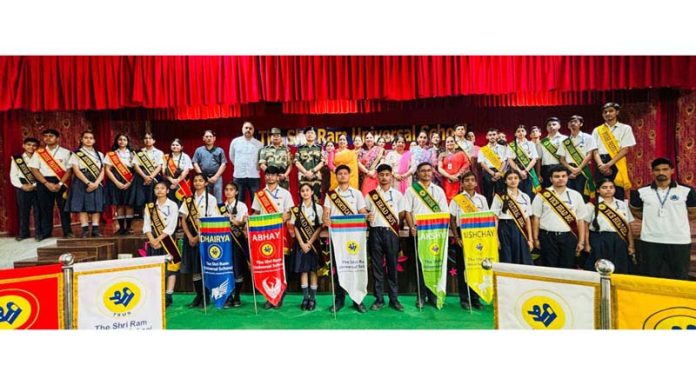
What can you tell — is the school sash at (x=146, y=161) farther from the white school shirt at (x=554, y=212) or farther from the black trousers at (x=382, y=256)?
the white school shirt at (x=554, y=212)

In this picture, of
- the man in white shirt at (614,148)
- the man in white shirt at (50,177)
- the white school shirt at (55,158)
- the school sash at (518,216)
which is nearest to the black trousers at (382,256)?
the school sash at (518,216)

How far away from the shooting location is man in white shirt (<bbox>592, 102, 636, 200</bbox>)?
4.57 meters

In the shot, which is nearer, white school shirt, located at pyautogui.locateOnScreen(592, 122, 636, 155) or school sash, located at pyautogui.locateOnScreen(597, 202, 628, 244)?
school sash, located at pyautogui.locateOnScreen(597, 202, 628, 244)

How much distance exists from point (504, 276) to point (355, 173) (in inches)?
127

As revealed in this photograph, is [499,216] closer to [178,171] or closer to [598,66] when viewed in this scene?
[598,66]

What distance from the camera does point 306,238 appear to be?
14.3 feet

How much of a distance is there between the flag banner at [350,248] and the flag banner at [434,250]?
53 cm

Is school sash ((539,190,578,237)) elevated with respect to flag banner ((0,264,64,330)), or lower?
elevated

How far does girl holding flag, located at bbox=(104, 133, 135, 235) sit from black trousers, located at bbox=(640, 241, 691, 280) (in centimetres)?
510

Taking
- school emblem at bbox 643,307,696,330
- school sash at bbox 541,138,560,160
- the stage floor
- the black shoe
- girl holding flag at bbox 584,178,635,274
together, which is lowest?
the stage floor

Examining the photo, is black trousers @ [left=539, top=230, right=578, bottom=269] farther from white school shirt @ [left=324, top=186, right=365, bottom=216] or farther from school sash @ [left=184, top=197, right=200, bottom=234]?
school sash @ [left=184, top=197, right=200, bottom=234]

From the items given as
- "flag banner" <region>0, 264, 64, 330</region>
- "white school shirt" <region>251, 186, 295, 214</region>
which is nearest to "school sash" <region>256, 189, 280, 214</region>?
"white school shirt" <region>251, 186, 295, 214</region>

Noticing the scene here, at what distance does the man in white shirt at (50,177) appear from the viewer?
486cm

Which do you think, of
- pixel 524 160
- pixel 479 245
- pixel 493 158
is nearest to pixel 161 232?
pixel 479 245
